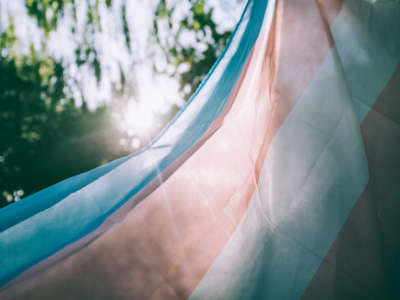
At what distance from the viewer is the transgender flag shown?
108 centimetres

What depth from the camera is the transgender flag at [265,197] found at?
1.08 m

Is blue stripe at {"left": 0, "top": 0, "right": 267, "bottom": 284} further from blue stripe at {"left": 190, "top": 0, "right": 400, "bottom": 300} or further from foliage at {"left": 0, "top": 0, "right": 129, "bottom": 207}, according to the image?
foliage at {"left": 0, "top": 0, "right": 129, "bottom": 207}

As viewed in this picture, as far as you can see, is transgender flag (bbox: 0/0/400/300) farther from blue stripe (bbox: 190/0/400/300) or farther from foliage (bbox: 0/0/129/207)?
foliage (bbox: 0/0/129/207)

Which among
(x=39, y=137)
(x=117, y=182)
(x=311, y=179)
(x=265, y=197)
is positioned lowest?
(x=39, y=137)

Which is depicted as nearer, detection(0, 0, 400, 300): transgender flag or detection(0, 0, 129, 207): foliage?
detection(0, 0, 400, 300): transgender flag

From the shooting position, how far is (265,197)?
1166 millimetres

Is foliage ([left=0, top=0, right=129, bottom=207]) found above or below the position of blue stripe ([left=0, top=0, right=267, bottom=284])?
below

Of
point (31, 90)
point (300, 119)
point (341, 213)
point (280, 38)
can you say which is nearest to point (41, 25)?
point (280, 38)

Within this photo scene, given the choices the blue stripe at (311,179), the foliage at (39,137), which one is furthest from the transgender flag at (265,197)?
the foliage at (39,137)

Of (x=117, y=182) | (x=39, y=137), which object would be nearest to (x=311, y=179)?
(x=117, y=182)

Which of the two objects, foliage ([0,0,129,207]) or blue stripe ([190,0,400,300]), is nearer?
blue stripe ([190,0,400,300])

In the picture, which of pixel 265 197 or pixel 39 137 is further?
pixel 39 137

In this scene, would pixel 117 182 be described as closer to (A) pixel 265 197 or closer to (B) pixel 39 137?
(A) pixel 265 197

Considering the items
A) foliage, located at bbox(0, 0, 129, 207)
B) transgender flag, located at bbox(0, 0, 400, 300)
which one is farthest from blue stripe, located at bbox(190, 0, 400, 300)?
foliage, located at bbox(0, 0, 129, 207)
